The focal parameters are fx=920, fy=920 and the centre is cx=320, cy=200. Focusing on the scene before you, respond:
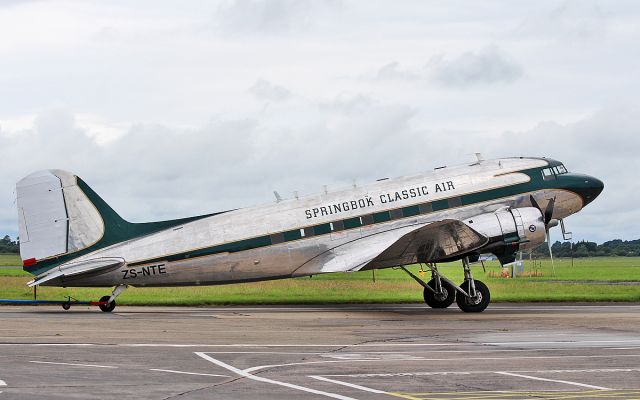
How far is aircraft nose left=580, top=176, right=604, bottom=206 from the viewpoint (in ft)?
114

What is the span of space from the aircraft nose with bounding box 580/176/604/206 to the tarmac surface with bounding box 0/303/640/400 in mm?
5201

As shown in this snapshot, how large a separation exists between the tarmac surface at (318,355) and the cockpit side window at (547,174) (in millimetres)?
5426

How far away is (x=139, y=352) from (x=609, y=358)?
31.1ft

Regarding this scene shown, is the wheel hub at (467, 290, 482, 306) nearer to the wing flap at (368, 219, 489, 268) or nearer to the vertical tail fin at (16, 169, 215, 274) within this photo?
the wing flap at (368, 219, 489, 268)

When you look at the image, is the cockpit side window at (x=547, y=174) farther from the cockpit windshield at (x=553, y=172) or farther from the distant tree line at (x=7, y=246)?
the distant tree line at (x=7, y=246)

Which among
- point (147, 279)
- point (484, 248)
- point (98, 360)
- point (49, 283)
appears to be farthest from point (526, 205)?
point (98, 360)

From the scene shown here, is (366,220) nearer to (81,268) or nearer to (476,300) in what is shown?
(476,300)

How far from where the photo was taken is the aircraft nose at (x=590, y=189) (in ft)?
114

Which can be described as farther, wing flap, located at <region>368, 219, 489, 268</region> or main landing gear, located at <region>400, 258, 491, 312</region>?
main landing gear, located at <region>400, 258, 491, 312</region>

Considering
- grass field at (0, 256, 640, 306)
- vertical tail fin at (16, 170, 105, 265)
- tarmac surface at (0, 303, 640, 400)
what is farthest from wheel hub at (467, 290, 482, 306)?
vertical tail fin at (16, 170, 105, 265)

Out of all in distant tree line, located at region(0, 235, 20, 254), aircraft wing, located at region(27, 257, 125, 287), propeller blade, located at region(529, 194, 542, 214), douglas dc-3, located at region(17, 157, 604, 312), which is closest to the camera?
aircraft wing, located at region(27, 257, 125, 287)

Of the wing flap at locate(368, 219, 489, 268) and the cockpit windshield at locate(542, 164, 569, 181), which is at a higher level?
the cockpit windshield at locate(542, 164, 569, 181)

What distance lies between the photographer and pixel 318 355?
19.0m

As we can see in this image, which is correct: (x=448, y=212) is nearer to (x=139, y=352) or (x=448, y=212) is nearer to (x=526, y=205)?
(x=526, y=205)
